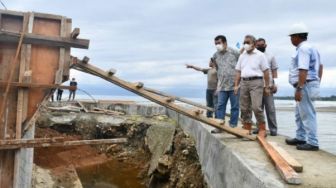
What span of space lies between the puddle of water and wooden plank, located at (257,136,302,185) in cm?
669

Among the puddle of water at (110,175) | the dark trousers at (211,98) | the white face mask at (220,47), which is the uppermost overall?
the white face mask at (220,47)

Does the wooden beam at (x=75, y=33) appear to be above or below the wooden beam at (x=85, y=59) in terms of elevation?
above

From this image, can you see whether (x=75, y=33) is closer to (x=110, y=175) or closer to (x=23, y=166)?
(x=23, y=166)

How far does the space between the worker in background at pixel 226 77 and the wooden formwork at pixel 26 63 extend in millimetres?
3580

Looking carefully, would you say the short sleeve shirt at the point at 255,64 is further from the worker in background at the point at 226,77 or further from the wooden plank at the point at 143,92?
the worker in background at the point at 226,77

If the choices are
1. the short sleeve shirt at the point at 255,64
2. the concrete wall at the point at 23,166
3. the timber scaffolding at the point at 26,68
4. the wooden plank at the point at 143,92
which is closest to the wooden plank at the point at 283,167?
the timber scaffolding at the point at 26,68

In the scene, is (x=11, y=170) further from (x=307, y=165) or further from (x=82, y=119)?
(x=82, y=119)

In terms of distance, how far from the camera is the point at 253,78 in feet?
22.9

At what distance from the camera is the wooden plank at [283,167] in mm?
4160

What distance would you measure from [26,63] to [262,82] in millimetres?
3703

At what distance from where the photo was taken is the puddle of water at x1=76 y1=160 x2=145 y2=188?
1206 cm

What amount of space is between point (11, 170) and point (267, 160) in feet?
10.1

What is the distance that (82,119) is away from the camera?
46.9ft

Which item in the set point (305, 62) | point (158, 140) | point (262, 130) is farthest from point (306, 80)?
point (158, 140)
